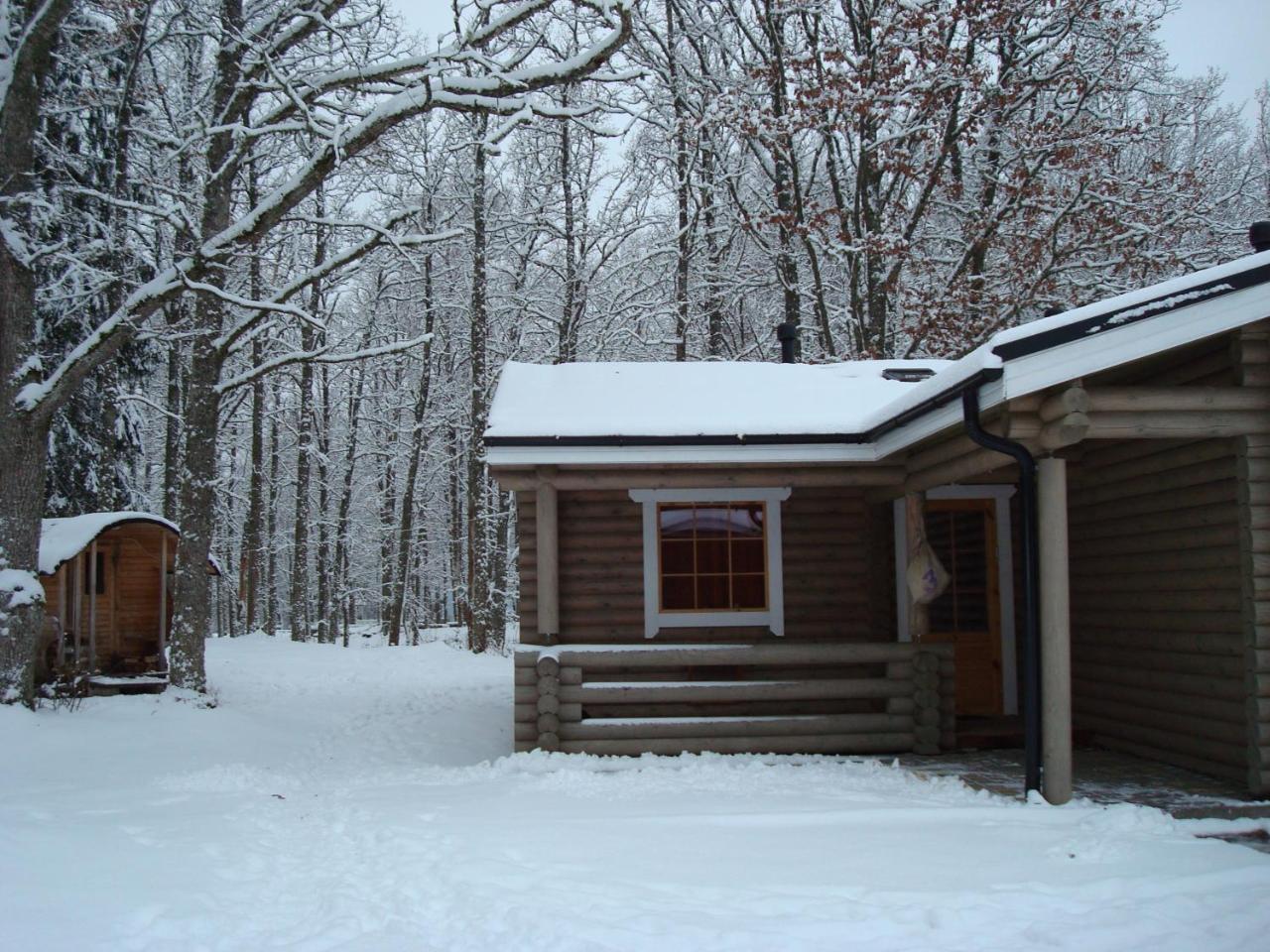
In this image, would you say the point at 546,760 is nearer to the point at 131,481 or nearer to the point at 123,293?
the point at 123,293

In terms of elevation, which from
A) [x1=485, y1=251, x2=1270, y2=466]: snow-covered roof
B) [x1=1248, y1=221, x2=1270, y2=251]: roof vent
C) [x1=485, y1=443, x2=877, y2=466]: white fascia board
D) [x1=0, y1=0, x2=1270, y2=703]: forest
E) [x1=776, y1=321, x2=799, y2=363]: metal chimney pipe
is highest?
[x1=0, y1=0, x2=1270, y2=703]: forest

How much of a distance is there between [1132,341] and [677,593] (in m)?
4.85

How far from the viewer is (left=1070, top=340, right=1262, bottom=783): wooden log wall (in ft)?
23.3

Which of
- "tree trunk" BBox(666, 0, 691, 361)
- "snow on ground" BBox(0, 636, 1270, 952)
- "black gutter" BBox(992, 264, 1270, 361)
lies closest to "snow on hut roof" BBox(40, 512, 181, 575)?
"snow on ground" BBox(0, 636, 1270, 952)

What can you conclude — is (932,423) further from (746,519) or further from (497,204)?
(497,204)

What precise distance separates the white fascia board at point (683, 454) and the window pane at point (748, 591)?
1.40m

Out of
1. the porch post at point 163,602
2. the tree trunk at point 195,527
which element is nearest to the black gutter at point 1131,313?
the tree trunk at point 195,527

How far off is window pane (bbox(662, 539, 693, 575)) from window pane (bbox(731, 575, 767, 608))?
19.1 inches

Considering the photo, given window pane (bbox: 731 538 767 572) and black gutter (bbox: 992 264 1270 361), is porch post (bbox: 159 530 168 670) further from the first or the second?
black gutter (bbox: 992 264 1270 361)

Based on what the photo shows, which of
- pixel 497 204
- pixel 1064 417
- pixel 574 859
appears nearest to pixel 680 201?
pixel 497 204

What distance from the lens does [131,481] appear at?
2112 centimetres

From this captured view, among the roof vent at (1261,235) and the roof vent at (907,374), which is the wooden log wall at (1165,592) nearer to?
the roof vent at (1261,235)

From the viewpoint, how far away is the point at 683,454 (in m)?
8.98

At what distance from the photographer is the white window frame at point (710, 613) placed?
9.73m
